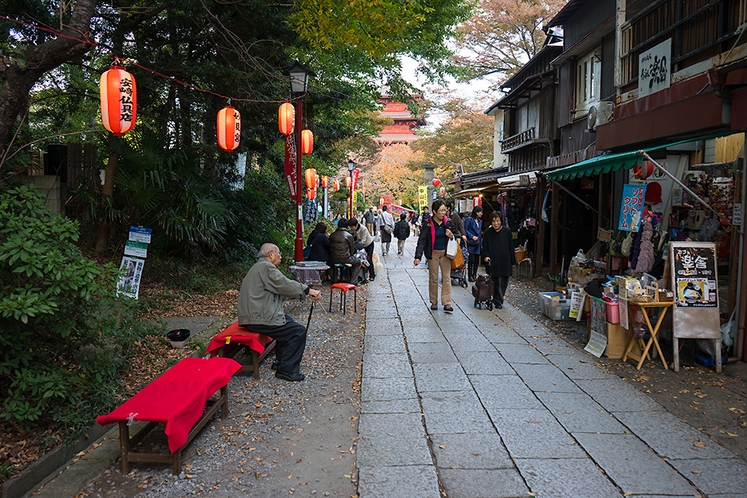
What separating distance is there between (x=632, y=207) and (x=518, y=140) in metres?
12.1

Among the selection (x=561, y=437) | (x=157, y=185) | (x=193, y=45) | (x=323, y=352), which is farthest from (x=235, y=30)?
(x=561, y=437)

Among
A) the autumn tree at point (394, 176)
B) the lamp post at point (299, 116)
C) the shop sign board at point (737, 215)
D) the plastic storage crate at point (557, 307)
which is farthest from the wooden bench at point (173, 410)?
the autumn tree at point (394, 176)

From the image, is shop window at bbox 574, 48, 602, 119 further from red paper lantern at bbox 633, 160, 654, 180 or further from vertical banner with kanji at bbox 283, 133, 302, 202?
vertical banner with kanji at bbox 283, 133, 302, 202

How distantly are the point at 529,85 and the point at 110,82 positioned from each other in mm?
14488

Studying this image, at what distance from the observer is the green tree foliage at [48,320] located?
13.1 feet

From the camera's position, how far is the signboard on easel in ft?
21.3

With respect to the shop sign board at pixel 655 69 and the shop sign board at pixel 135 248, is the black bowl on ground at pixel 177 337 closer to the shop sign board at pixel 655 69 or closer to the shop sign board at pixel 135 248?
the shop sign board at pixel 135 248

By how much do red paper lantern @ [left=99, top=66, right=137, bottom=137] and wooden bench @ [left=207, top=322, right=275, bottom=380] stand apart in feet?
10.4

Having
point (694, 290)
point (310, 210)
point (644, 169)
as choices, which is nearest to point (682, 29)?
point (644, 169)

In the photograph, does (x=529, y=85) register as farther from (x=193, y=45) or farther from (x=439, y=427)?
(x=439, y=427)

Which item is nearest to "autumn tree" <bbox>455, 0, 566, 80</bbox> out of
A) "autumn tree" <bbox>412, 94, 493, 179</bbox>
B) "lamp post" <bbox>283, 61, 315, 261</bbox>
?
"autumn tree" <bbox>412, 94, 493, 179</bbox>

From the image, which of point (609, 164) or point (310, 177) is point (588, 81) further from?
point (310, 177)

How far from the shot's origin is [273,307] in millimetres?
6145

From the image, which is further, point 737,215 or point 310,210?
point 310,210
